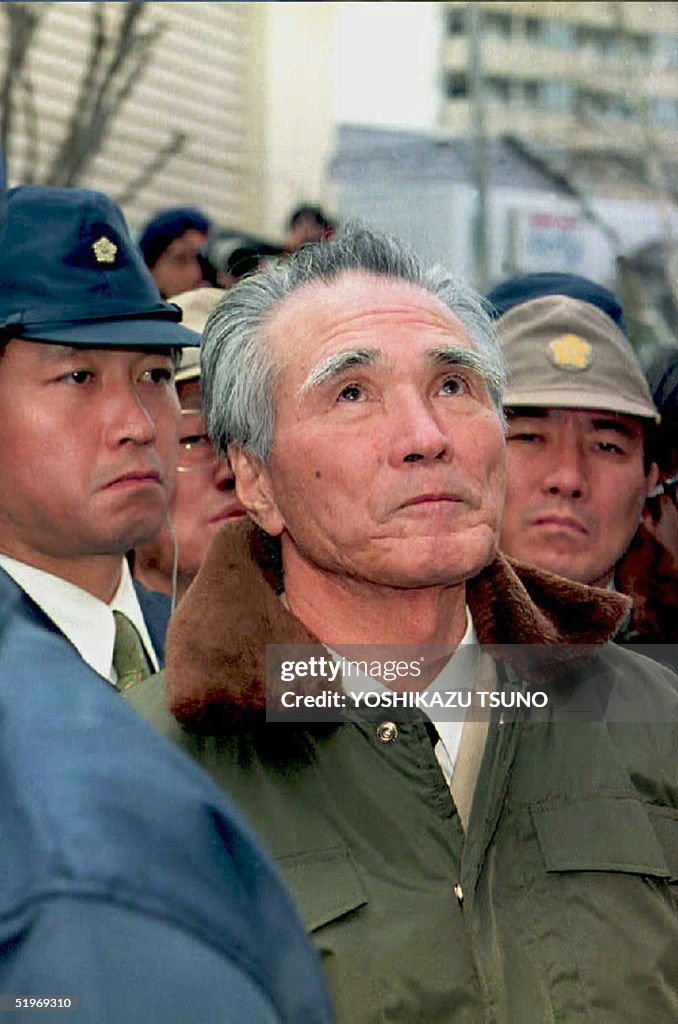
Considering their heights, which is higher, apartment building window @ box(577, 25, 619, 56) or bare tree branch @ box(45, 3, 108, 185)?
apartment building window @ box(577, 25, 619, 56)

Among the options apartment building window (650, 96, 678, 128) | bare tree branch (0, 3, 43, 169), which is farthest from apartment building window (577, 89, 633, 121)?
bare tree branch (0, 3, 43, 169)

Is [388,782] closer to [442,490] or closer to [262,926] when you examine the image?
[442,490]

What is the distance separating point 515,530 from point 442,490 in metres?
1.07

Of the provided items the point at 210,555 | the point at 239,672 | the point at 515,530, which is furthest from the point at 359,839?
the point at 515,530

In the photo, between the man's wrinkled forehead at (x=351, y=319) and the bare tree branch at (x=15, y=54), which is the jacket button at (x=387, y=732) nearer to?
the man's wrinkled forehead at (x=351, y=319)

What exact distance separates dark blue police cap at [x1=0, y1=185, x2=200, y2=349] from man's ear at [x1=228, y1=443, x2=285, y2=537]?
62 cm

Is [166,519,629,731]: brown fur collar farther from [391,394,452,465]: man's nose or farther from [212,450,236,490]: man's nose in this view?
[212,450,236,490]: man's nose

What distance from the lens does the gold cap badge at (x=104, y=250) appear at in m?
3.69

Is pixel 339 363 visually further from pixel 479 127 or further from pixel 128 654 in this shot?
pixel 479 127

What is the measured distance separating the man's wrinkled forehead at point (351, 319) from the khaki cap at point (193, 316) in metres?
1.38

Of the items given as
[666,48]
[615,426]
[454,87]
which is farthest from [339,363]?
[454,87]

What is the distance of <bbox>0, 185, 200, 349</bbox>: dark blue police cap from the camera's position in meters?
3.53

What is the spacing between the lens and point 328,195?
50.8 feet

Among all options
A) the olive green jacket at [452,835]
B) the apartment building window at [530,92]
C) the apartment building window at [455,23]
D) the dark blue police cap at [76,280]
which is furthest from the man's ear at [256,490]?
the apartment building window at [455,23]
